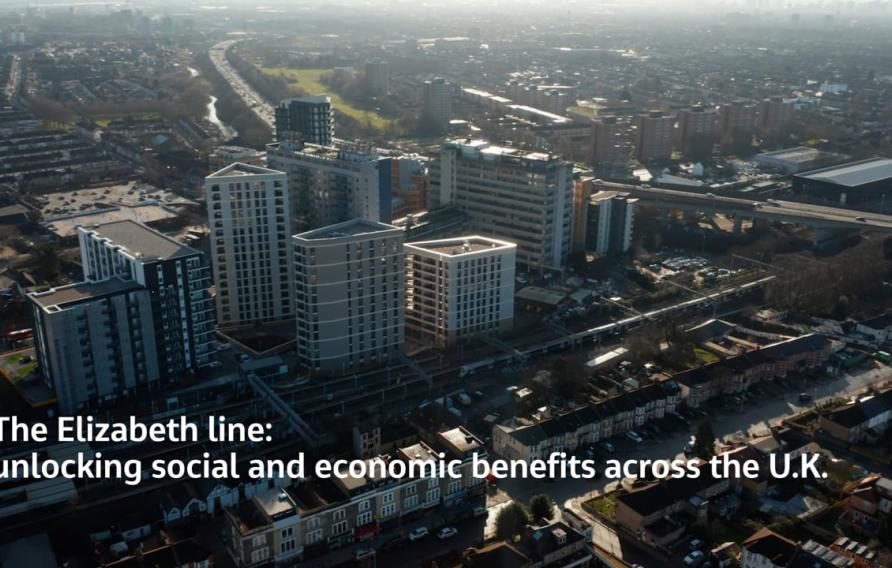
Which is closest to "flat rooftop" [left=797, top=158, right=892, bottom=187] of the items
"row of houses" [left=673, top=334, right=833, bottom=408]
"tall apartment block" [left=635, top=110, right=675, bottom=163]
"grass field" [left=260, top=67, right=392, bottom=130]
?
"tall apartment block" [left=635, top=110, right=675, bottom=163]

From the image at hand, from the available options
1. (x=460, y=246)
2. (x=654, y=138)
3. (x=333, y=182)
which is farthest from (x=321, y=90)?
(x=460, y=246)

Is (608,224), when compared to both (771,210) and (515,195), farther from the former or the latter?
(771,210)

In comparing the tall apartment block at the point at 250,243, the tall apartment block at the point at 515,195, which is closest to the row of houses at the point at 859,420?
the tall apartment block at the point at 515,195

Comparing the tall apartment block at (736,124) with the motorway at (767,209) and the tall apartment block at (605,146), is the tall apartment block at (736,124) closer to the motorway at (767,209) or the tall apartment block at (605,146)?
the tall apartment block at (605,146)

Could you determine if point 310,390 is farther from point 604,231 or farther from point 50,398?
point 604,231

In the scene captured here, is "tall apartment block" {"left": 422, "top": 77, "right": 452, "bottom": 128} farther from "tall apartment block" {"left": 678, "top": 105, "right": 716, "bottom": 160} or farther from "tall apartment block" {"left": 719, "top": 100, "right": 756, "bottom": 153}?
"tall apartment block" {"left": 719, "top": 100, "right": 756, "bottom": 153}

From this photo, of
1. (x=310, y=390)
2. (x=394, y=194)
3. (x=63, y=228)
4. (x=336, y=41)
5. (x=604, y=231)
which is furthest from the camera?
(x=336, y=41)

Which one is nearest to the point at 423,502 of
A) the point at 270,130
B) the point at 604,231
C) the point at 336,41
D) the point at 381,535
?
the point at 381,535
